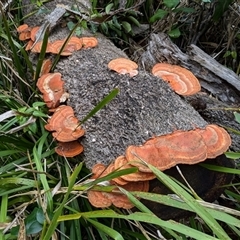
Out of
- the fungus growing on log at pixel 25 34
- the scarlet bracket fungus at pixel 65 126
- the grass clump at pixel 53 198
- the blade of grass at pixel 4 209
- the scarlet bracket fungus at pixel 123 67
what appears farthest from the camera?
the fungus growing on log at pixel 25 34

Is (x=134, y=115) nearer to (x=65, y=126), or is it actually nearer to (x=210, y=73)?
(x=65, y=126)

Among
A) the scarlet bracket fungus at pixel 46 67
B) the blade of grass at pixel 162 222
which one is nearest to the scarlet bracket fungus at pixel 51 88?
the scarlet bracket fungus at pixel 46 67

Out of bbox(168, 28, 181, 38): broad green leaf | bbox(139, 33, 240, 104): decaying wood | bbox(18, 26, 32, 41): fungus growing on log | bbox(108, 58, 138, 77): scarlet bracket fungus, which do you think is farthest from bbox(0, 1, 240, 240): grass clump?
bbox(168, 28, 181, 38): broad green leaf

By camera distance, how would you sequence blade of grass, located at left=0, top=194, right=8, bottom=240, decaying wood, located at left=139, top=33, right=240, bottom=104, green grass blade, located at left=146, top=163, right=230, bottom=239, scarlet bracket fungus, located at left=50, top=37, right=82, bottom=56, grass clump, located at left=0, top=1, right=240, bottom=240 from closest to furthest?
1. green grass blade, located at left=146, top=163, right=230, bottom=239
2. grass clump, located at left=0, top=1, right=240, bottom=240
3. blade of grass, located at left=0, top=194, right=8, bottom=240
4. decaying wood, located at left=139, top=33, right=240, bottom=104
5. scarlet bracket fungus, located at left=50, top=37, right=82, bottom=56

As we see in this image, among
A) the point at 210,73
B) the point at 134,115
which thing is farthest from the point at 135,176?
the point at 210,73

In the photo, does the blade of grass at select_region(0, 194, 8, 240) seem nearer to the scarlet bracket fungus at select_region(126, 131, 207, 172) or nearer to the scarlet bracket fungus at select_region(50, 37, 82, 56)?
the scarlet bracket fungus at select_region(126, 131, 207, 172)

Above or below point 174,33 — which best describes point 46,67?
below

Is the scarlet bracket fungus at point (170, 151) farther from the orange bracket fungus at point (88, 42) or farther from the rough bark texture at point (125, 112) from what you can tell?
the orange bracket fungus at point (88, 42)
